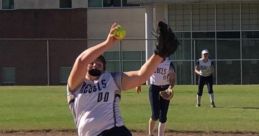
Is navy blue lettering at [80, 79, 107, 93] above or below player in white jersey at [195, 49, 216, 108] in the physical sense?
above

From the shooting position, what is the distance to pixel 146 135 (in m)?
15.6

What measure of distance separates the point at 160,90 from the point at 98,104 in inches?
294

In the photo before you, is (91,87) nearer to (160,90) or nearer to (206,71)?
(160,90)

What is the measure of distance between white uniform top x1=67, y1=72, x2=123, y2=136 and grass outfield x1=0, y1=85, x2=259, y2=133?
32.4ft

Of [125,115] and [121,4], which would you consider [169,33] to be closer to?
[125,115]

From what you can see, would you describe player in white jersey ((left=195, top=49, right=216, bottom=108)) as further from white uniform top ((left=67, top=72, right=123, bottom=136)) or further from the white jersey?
white uniform top ((left=67, top=72, right=123, bottom=136))

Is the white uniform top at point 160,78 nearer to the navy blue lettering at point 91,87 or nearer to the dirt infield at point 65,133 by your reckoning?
the dirt infield at point 65,133

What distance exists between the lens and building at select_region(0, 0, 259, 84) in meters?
42.6

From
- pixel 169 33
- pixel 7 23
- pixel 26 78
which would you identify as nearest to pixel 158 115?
pixel 169 33

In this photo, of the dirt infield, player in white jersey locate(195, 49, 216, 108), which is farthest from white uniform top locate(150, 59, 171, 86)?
player in white jersey locate(195, 49, 216, 108)

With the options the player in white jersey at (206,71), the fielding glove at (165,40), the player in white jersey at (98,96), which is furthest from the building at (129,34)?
the fielding glove at (165,40)

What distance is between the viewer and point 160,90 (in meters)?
14.0

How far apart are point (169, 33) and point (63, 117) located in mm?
14240

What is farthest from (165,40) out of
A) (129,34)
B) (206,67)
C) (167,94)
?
(129,34)
